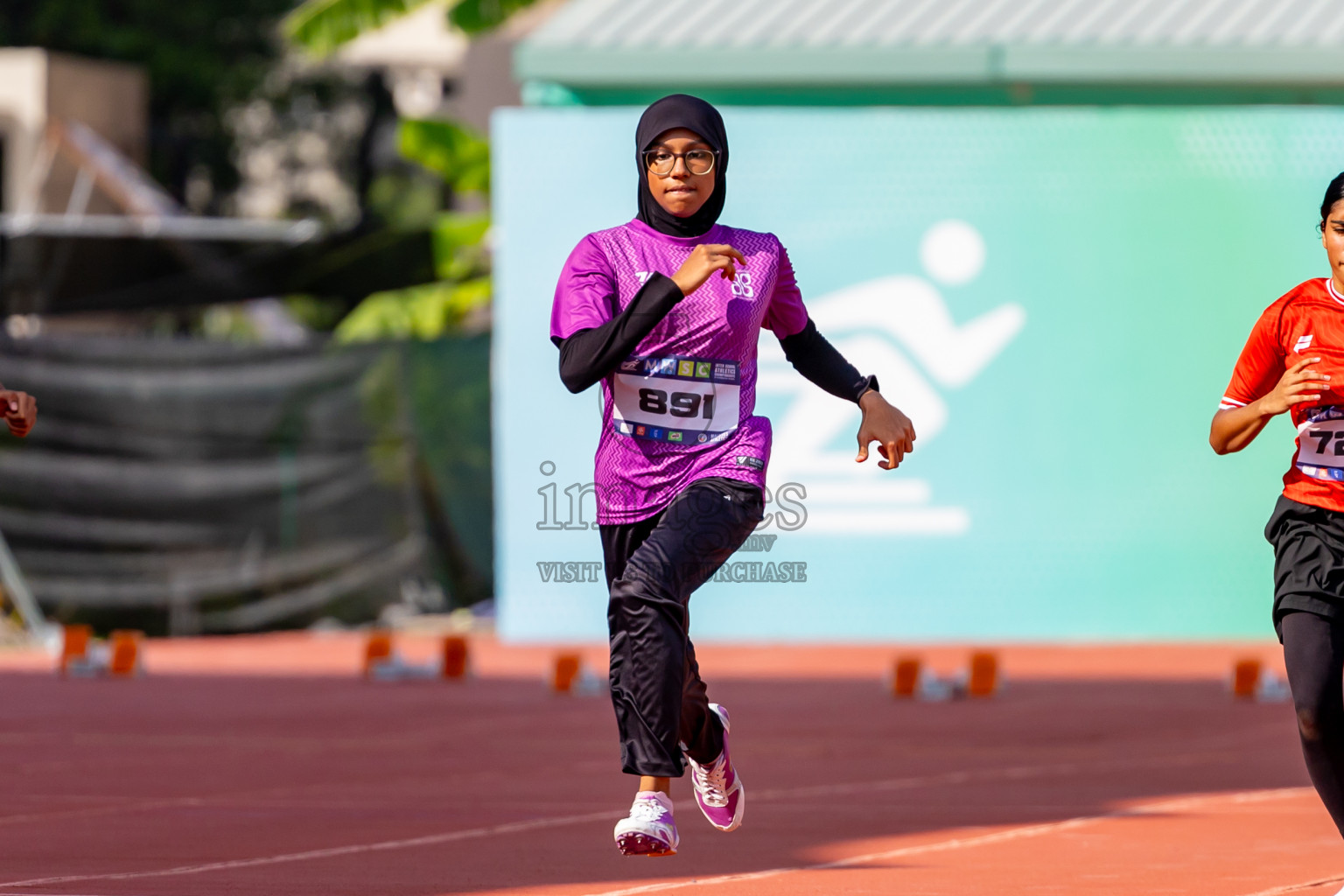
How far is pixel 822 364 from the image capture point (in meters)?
6.41

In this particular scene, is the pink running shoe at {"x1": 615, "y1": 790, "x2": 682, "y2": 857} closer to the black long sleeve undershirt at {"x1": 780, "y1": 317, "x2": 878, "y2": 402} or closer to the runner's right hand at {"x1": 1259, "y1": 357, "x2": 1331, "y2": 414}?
the black long sleeve undershirt at {"x1": 780, "y1": 317, "x2": 878, "y2": 402}

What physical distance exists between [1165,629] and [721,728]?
32.0 ft

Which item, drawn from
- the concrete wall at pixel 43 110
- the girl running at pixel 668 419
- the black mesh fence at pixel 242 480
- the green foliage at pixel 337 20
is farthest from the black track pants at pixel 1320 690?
the concrete wall at pixel 43 110

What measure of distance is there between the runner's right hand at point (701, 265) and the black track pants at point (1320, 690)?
1682 mm

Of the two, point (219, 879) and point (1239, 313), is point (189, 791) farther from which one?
point (1239, 313)

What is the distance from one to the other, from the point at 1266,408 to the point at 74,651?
34.8 feet

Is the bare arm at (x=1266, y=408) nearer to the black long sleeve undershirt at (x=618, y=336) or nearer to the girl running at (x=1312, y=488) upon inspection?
the girl running at (x=1312, y=488)

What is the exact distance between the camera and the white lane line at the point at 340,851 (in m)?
6.26

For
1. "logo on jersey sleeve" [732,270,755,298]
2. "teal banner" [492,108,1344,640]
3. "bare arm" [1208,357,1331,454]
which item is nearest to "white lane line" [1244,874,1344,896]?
"bare arm" [1208,357,1331,454]

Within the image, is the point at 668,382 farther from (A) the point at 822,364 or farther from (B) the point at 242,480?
(B) the point at 242,480

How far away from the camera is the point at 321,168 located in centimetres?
5194

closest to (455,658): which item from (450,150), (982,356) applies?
(982,356)

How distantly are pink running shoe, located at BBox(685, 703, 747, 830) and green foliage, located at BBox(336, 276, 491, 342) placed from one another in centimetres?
1752

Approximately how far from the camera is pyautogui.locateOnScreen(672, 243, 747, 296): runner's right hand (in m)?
5.50
